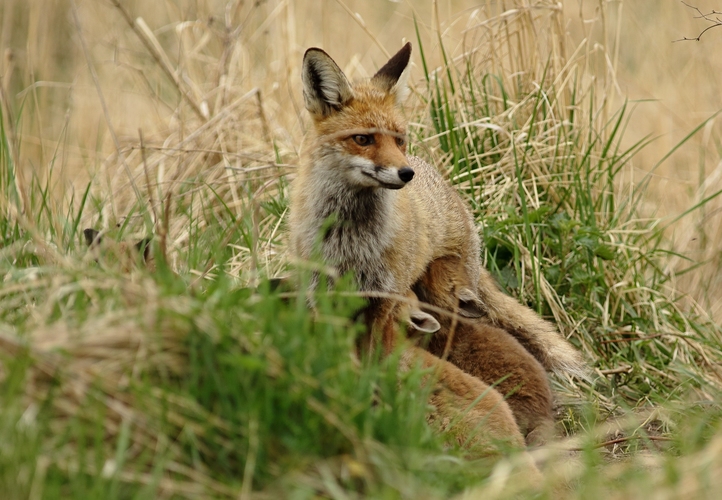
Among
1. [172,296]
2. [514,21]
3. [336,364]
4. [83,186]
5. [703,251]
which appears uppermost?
[514,21]

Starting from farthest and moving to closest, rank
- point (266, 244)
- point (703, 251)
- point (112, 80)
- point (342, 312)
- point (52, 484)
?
point (112, 80) < point (703, 251) < point (266, 244) < point (342, 312) < point (52, 484)

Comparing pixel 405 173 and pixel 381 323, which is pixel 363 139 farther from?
pixel 381 323

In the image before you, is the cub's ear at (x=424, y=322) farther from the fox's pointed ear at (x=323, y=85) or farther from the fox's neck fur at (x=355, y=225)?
the fox's pointed ear at (x=323, y=85)

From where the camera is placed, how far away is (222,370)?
2848mm

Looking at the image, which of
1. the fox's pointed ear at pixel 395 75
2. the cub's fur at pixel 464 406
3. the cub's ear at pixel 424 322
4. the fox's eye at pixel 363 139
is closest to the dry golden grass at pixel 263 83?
the fox's pointed ear at pixel 395 75

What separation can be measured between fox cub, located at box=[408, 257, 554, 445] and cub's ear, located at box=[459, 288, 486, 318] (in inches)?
2.2

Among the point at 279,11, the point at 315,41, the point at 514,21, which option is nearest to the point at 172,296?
the point at 514,21

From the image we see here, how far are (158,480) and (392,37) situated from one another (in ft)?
30.8

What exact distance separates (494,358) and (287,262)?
1442 millimetres

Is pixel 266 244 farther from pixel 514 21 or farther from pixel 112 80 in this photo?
pixel 112 80

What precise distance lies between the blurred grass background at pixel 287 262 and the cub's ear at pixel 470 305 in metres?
0.54

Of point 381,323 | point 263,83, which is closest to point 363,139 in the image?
point 381,323

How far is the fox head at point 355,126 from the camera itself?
14.6ft

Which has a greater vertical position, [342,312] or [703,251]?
[342,312]
